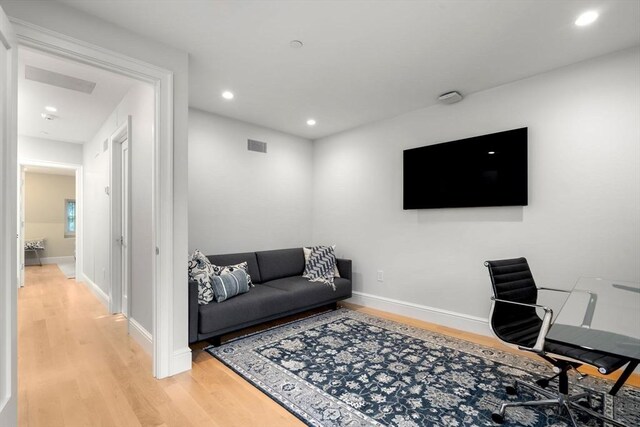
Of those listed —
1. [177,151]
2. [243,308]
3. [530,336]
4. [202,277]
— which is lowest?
[243,308]

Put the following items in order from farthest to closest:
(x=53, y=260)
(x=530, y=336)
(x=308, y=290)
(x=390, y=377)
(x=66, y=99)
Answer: (x=53, y=260) < (x=308, y=290) < (x=66, y=99) < (x=390, y=377) < (x=530, y=336)

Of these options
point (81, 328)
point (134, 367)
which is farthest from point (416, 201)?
point (81, 328)

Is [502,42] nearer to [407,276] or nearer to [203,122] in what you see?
[407,276]

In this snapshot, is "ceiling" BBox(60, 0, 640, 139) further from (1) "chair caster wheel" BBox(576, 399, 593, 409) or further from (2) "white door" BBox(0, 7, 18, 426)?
(1) "chair caster wheel" BBox(576, 399, 593, 409)

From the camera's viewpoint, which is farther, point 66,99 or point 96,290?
point 96,290

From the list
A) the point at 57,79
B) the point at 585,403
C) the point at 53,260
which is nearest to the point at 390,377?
the point at 585,403

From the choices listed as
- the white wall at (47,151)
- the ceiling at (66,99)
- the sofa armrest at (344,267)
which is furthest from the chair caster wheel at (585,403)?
the white wall at (47,151)

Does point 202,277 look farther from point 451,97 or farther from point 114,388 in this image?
point 451,97

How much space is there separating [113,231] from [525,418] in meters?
4.36

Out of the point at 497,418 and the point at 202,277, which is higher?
the point at 202,277

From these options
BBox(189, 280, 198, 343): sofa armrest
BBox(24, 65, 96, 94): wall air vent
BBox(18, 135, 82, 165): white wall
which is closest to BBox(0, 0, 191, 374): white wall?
BBox(189, 280, 198, 343): sofa armrest

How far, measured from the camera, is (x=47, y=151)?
5.29m

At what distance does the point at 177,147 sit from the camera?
2.45 meters

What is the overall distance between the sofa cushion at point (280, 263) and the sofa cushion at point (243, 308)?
0.50m
